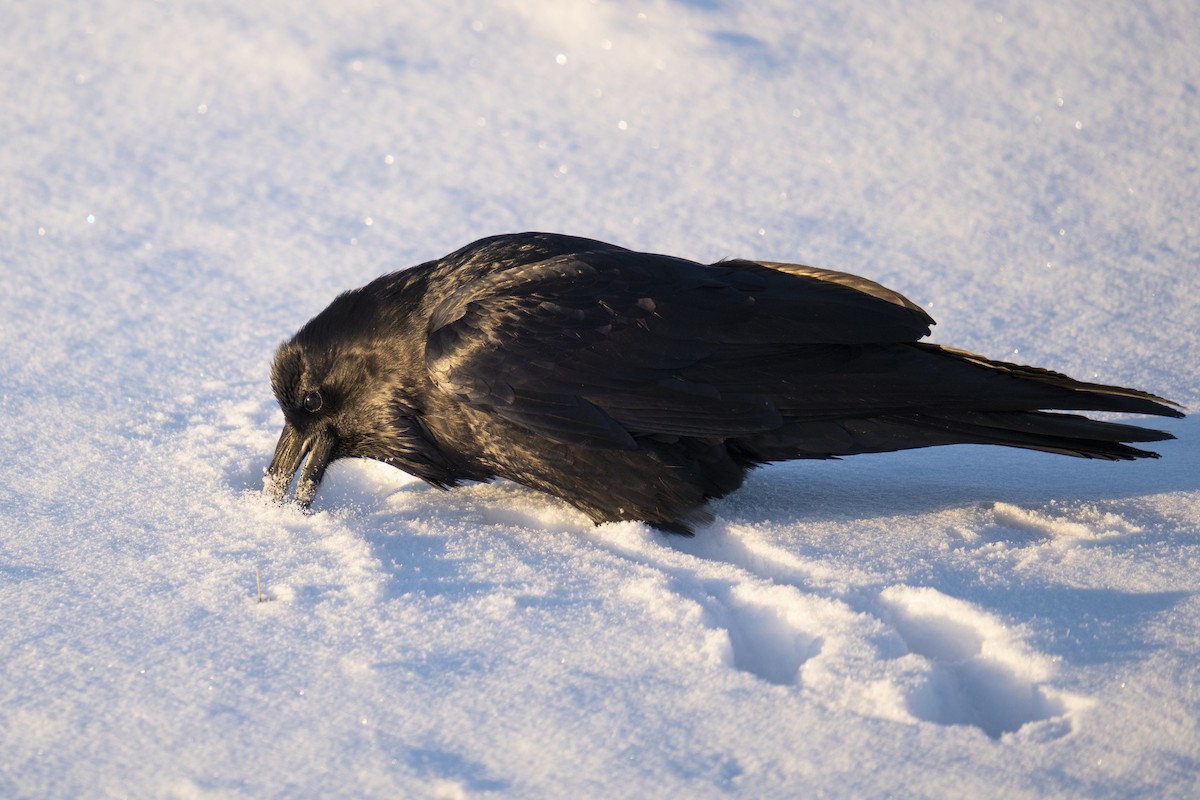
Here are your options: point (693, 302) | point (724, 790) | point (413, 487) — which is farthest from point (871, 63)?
point (724, 790)

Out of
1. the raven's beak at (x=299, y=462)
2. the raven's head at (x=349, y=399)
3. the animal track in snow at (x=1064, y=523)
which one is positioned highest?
the animal track in snow at (x=1064, y=523)

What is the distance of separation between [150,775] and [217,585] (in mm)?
657

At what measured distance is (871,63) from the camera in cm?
543

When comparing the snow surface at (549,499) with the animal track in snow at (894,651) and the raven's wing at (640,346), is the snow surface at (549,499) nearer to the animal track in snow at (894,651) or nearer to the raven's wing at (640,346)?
the animal track in snow at (894,651)

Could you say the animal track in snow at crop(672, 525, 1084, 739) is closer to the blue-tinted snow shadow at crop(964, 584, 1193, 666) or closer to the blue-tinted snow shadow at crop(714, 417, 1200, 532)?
the blue-tinted snow shadow at crop(964, 584, 1193, 666)

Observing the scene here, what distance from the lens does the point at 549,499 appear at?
321 centimetres

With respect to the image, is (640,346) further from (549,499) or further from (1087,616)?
(1087,616)

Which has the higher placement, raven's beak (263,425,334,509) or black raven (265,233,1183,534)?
black raven (265,233,1183,534)

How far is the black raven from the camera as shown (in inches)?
115

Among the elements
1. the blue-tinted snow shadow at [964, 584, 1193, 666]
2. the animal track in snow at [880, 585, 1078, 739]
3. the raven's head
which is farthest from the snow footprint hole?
the raven's head

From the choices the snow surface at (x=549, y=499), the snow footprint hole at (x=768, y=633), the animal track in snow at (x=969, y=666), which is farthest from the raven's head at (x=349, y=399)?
the animal track in snow at (x=969, y=666)

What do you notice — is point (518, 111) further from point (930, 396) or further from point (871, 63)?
point (930, 396)

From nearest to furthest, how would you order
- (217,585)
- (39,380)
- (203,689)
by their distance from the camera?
1. (203,689)
2. (217,585)
3. (39,380)

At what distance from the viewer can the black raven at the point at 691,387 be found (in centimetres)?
293
